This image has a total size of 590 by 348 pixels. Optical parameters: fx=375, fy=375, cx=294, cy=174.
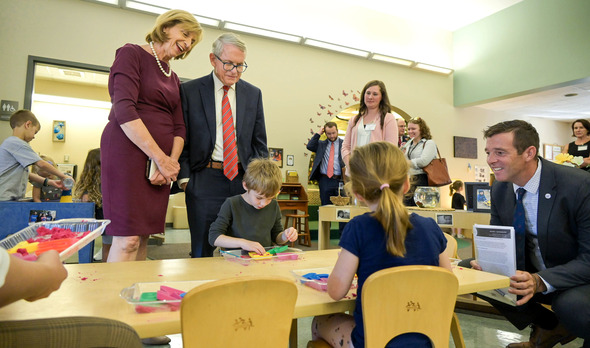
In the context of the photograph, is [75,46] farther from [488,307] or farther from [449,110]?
[449,110]

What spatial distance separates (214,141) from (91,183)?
2.08m

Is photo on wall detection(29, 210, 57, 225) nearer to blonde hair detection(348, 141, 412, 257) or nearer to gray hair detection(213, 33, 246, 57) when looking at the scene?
gray hair detection(213, 33, 246, 57)

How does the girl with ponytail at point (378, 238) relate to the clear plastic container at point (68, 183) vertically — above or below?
below

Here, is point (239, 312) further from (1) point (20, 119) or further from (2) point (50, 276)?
(1) point (20, 119)

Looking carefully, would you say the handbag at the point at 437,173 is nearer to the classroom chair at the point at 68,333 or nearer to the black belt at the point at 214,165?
the black belt at the point at 214,165

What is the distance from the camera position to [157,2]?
5336mm

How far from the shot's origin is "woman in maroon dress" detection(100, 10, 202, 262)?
1.68 m

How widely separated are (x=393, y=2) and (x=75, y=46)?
17.5 feet

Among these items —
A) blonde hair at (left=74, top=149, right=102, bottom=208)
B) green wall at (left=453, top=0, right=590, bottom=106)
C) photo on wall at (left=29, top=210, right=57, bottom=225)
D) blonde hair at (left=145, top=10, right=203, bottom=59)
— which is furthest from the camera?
green wall at (left=453, top=0, right=590, bottom=106)

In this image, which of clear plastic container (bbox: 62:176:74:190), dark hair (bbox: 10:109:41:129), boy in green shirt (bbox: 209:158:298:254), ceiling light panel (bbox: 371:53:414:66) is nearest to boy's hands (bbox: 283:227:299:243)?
boy in green shirt (bbox: 209:158:298:254)

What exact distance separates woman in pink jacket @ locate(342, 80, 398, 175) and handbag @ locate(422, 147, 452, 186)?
853 mm

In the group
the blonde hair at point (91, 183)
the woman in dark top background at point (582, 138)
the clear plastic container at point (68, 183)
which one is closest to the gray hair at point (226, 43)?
the blonde hair at point (91, 183)

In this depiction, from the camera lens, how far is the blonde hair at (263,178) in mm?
1923

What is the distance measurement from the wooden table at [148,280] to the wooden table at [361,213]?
1.72m
